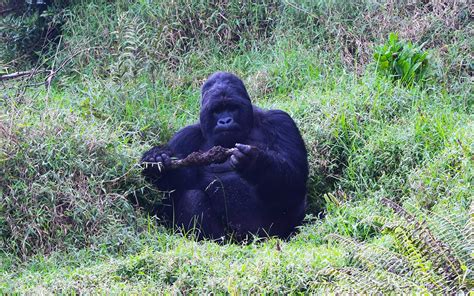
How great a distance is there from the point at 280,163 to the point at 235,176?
1.29ft

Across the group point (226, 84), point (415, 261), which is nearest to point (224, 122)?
point (226, 84)

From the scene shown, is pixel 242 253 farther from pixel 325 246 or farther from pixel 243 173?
pixel 243 173

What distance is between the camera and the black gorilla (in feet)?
20.4

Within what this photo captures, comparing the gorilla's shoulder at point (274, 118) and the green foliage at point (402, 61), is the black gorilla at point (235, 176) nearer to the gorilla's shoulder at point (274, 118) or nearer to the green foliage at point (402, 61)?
the gorilla's shoulder at point (274, 118)

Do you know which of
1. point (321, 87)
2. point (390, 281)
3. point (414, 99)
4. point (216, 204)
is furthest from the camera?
point (321, 87)

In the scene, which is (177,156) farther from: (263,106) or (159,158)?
(263,106)

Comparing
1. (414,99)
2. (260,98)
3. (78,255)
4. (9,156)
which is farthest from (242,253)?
(260,98)

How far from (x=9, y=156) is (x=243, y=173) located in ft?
5.15

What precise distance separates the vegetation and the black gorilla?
19cm

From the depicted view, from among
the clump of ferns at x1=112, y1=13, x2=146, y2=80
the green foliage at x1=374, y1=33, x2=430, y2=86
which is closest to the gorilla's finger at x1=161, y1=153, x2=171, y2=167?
the clump of ferns at x1=112, y1=13, x2=146, y2=80

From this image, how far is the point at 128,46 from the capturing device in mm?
7914

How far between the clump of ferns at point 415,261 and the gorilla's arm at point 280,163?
1.61 meters

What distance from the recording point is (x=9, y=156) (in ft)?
19.0

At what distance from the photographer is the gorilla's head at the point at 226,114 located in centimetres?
627
